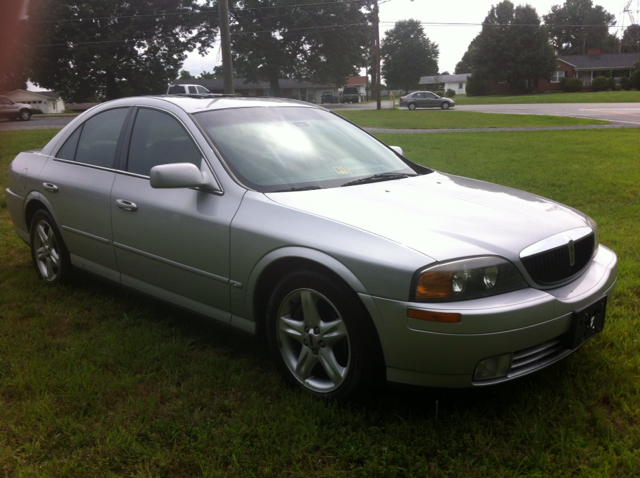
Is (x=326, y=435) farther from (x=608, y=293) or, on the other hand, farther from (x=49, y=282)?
(x=49, y=282)

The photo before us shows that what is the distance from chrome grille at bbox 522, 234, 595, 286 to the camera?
268 centimetres

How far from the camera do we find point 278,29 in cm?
5266

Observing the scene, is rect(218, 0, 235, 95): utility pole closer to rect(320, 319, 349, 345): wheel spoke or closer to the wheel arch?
the wheel arch

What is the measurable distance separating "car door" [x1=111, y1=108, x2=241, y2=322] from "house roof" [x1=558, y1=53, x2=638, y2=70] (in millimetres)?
78053

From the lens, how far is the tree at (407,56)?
95250 millimetres

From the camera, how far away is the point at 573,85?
5828cm

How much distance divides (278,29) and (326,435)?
53.9 metres

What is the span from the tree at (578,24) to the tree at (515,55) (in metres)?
38.4

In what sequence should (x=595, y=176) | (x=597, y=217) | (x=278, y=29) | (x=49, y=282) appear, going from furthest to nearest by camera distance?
(x=278, y=29) < (x=595, y=176) < (x=597, y=217) < (x=49, y=282)

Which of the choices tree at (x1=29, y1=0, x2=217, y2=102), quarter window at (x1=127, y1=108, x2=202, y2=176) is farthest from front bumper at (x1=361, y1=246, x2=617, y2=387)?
tree at (x1=29, y1=0, x2=217, y2=102)

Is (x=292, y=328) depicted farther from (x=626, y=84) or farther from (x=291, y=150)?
(x=626, y=84)

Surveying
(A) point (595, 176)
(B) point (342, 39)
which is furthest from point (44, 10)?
(A) point (595, 176)

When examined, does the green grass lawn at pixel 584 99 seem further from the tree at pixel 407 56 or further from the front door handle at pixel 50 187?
the tree at pixel 407 56

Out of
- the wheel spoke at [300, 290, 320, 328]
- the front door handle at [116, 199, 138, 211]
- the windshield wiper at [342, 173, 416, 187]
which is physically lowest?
the wheel spoke at [300, 290, 320, 328]
